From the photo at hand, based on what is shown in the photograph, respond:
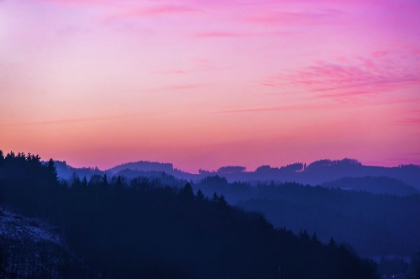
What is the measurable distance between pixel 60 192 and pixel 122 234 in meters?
14.1

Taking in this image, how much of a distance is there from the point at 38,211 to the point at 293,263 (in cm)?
Answer: 4072

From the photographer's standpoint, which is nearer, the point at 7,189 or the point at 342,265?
the point at 7,189

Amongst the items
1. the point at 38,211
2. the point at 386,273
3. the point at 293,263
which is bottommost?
the point at 386,273

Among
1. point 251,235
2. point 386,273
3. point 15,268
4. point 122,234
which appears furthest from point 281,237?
point 386,273

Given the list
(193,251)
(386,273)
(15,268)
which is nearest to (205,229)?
(193,251)

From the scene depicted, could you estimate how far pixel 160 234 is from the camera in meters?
91.8

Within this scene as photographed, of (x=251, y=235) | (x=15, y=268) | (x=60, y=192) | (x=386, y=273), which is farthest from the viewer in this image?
(x=386, y=273)

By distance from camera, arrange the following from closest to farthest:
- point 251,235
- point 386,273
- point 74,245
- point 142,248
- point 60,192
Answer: point 74,245 < point 142,248 < point 60,192 < point 251,235 < point 386,273

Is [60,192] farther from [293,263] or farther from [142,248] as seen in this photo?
[293,263]

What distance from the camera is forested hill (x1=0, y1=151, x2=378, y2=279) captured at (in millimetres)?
83000

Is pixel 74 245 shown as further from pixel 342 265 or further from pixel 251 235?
pixel 342 265

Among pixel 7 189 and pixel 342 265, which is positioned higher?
pixel 7 189

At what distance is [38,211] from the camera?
87312mm

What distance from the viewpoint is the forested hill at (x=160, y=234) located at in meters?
83.0
